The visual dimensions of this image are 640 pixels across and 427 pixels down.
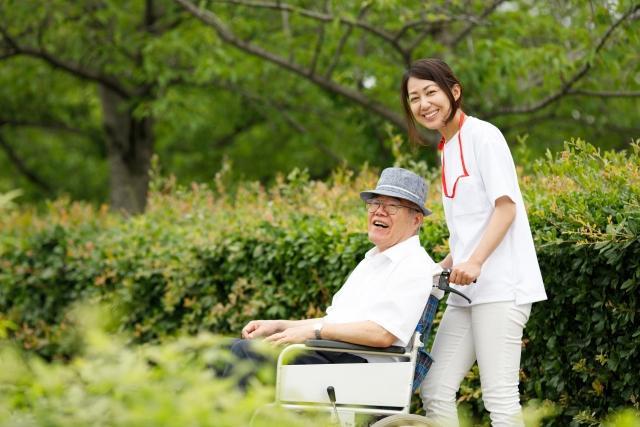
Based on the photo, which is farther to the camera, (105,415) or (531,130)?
(531,130)

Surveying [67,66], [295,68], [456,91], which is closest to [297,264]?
[456,91]

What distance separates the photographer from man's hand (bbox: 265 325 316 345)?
394 centimetres

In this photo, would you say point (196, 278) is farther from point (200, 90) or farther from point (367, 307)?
point (200, 90)

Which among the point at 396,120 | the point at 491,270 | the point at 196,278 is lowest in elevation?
the point at 196,278

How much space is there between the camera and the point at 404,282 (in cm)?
381

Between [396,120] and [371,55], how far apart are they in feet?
5.17

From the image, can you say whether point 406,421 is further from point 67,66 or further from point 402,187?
point 67,66

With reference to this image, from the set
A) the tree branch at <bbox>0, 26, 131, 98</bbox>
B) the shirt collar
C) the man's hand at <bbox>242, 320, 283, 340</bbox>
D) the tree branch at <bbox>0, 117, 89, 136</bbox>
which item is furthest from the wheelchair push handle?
the tree branch at <bbox>0, 117, 89, 136</bbox>

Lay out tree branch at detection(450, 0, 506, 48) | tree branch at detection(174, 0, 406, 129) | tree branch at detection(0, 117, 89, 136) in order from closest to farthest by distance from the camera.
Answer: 1. tree branch at detection(450, 0, 506, 48)
2. tree branch at detection(174, 0, 406, 129)
3. tree branch at detection(0, 117, 89, 136)

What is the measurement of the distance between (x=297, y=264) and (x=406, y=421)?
258 cm

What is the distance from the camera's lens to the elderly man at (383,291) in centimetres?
376

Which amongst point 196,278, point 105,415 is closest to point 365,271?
point 105,415

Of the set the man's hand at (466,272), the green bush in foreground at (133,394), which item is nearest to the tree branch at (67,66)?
the man's hand at (466,272)

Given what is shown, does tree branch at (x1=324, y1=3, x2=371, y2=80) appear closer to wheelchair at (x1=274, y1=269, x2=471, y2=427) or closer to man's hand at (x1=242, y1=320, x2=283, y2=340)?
man's hand at (x1=242, y1=320, x2=283, y2=340)
